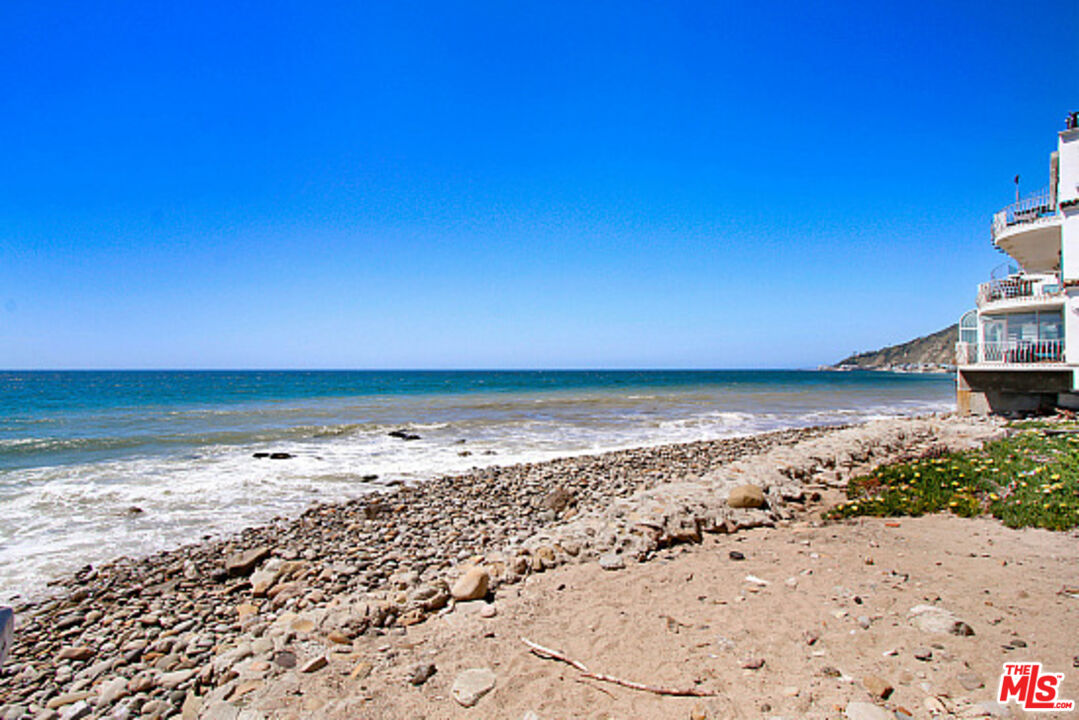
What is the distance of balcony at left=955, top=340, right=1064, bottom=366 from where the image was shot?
61.6ft

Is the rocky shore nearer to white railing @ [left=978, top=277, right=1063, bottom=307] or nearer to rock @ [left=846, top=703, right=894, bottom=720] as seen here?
rock @ [left=846, top=703, right=894, bottom=720]

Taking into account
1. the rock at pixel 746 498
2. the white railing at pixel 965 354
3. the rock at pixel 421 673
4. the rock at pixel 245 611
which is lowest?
the rock at pixel 245 611

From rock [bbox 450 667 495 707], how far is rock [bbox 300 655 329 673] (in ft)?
3.94

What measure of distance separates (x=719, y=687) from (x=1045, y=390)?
2158 cm

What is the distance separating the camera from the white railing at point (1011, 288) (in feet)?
68.7

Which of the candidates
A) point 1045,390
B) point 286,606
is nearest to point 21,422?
point 286,606

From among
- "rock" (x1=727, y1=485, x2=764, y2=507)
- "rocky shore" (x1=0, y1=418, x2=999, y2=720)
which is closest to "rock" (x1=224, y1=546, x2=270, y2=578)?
"rocky shore" (x1=0, y1=418, x2=999, y2=720)

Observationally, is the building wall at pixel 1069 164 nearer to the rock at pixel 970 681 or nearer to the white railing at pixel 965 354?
the white railing at pixel 965 354

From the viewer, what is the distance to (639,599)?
5598 mm

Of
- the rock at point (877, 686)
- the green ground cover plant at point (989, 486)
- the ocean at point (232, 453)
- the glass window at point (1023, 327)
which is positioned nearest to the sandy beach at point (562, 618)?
the rock at point (877, 686)

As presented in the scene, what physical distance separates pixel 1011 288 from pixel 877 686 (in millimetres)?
23937

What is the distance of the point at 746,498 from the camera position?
876 cm

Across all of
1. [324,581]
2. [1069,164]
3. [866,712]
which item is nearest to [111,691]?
[324,581]

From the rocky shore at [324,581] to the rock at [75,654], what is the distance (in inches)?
0.5
